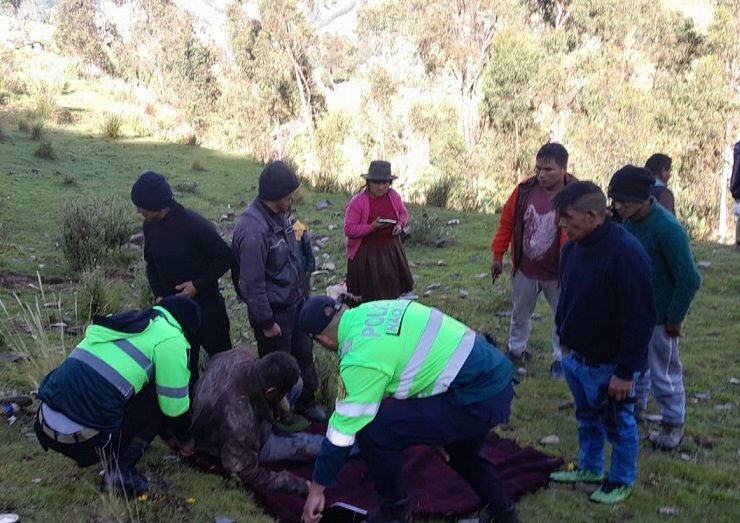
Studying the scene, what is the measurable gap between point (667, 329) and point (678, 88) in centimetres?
2481

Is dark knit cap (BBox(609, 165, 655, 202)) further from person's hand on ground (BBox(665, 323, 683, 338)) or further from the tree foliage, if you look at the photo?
the tree foliage

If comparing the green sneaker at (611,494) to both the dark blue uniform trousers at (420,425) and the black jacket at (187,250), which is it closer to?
the dark blue uniform trousers at (420,425)

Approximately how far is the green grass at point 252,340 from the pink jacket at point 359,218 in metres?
1.07

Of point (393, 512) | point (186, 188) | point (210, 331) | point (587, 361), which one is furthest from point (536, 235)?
point (186, 188)

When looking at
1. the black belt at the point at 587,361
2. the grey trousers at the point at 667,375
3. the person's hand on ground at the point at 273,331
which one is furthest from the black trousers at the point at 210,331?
the grey trousers at the point at 667,375

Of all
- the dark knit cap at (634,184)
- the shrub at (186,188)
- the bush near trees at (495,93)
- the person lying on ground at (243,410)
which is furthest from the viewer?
the bush near trees at (495,93)

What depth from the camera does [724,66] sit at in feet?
83.1

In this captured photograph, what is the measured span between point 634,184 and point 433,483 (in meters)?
2.33

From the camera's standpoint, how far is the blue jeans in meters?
4.25

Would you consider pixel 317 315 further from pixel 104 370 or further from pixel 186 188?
pixel 186 188

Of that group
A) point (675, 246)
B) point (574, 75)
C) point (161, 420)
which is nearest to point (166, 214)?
point (161, 420)

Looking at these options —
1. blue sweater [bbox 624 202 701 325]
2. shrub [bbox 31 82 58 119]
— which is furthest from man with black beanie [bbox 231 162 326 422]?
shrub [bbox 31 82 58 119]

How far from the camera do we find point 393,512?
3.87 m

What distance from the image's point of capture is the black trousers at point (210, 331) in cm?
534
